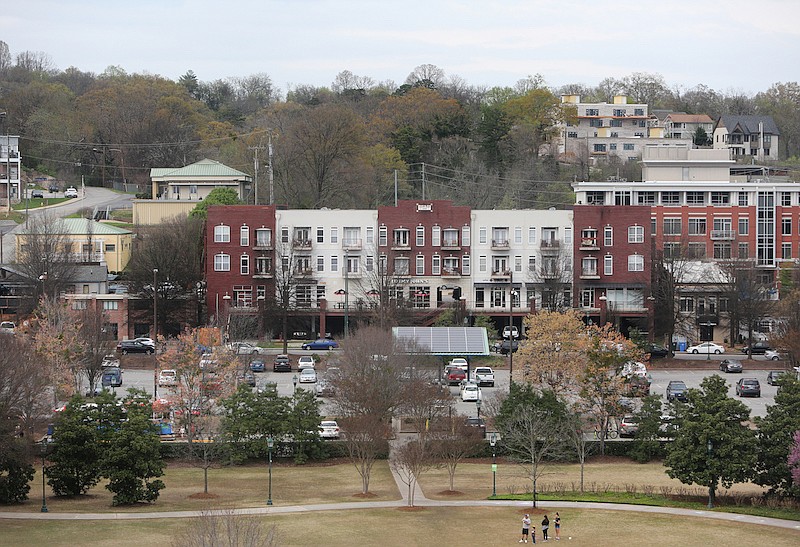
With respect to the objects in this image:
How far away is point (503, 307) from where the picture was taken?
4422 inches

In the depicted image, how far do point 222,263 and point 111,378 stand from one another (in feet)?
79.0

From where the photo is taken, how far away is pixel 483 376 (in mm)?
90000

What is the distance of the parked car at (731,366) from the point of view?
95.5 metres

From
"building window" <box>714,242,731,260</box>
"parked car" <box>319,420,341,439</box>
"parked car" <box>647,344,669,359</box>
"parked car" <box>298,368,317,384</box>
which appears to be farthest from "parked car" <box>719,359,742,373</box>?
"parked car" <box>319,420,341,439</box>

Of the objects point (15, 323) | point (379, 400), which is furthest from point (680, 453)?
point (15, 323)

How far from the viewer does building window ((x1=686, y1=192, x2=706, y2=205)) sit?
124625mm

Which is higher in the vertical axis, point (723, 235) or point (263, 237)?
point (723, 235)

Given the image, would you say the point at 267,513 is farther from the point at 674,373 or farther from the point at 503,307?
the point at 503,307

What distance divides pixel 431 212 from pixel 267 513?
2222 inches

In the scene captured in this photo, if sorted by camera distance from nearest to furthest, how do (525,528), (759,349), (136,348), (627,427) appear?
(525,528), (627,427), (136,348), (759,349)

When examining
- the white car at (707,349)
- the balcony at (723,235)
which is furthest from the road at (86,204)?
the white car at (707,349)

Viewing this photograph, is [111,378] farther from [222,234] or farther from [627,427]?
[627,427]

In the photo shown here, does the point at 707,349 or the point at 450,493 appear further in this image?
the point at 707,349

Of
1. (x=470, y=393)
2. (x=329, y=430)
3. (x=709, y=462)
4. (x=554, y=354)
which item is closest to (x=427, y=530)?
(x=709, y=462)
